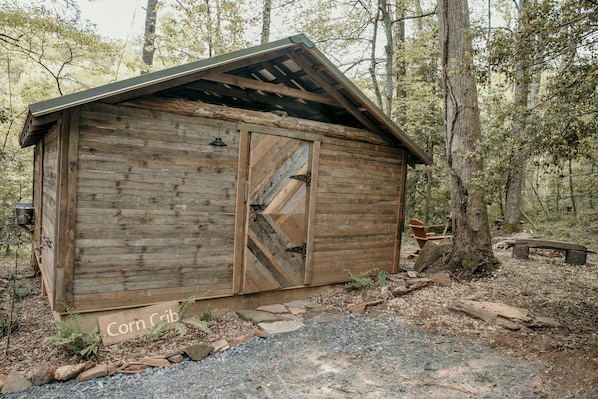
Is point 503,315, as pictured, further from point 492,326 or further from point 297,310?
point 297,310

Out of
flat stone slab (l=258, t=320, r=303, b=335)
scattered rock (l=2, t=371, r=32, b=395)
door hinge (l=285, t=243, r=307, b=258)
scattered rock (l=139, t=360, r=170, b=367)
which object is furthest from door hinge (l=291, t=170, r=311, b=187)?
scattered rock (l=2, t=371, r=32, b=395)

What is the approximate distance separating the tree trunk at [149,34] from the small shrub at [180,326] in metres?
10.4

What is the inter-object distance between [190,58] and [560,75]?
13.2 m

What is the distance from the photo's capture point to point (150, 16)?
44.9 ft

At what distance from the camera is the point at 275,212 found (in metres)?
5.86

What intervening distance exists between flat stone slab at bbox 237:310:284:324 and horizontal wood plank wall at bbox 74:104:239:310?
0.39 m

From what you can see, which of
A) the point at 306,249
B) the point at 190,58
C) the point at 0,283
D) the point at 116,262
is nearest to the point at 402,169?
the point at 306,249

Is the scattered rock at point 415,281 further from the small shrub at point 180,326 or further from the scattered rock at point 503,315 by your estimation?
the small shrub at point 180,326

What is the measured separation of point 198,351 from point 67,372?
49.2 inches

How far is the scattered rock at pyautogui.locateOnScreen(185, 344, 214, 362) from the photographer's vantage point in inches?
163

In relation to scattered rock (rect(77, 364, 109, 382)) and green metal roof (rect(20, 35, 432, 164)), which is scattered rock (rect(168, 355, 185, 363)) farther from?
green metal roof (rect(20, 35, 432, 164))

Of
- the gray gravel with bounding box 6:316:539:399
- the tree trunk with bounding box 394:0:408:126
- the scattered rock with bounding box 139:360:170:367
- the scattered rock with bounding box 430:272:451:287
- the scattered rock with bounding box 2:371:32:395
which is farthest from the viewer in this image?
the tree trunk with bounding box 394:0:408:126

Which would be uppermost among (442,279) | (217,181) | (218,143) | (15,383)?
(218,143)

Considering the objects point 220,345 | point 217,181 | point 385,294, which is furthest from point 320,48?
point 220,345
